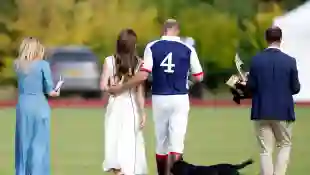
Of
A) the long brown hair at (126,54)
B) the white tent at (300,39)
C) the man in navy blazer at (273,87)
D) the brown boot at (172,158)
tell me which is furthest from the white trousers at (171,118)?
the white tent at (300,39)

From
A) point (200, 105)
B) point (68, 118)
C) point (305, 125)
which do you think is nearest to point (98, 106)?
point (200, 105)

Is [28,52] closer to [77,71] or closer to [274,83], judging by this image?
[274,83]

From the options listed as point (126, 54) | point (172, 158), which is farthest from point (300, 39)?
point (126, 54)

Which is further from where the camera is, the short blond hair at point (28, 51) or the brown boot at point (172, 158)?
the brown boot at point (172, 158)

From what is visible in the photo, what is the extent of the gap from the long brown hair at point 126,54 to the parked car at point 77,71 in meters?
15.6

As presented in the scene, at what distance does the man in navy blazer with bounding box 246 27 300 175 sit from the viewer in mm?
8383

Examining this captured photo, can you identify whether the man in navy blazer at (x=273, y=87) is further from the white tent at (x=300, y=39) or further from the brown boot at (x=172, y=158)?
the white tent at (x=300, y=39)

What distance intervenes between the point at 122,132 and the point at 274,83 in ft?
5.42

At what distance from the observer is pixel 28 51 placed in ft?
26.9

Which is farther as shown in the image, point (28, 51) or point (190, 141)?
point (190, 141)

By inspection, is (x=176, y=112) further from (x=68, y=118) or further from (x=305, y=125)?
(x=68, y=118)

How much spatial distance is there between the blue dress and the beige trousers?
2181mm

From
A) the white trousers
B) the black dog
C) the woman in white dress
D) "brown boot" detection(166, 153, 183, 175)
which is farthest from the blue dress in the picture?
the black dog

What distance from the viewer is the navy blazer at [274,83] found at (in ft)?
27.5
